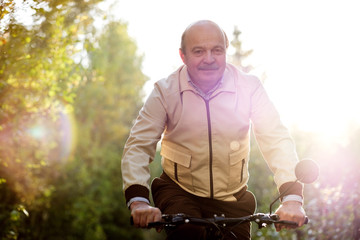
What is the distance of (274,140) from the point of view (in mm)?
3322

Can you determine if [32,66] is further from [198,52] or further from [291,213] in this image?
[291,213]

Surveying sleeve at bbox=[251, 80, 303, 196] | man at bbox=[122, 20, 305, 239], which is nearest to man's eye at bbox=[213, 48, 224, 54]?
man at bbox=[122, 20, 305, 239]

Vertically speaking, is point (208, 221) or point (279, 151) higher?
point (279, 151)

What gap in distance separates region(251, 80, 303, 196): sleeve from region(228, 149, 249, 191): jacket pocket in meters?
0.18

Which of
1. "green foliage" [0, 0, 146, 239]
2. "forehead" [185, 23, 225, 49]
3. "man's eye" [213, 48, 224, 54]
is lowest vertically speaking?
"green foliage" [0, 0, 146, 239]

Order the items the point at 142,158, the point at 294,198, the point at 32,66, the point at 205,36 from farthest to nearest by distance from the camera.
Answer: the point at 32,66, the point at 205,36, the point at 142,158, the point at 294,198

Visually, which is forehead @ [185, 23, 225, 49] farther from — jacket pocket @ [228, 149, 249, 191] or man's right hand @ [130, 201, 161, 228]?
man's right hand @ [130, 201, 161, 228]

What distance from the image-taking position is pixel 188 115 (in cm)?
334

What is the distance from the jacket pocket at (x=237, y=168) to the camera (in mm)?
3355

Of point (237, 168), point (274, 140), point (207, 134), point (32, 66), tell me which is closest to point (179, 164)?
point (207, 134)

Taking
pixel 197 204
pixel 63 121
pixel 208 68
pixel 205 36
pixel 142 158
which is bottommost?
pixel 63 121

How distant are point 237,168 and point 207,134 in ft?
1.27

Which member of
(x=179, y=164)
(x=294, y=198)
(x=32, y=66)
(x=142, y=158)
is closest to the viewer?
(x=294, y=198)

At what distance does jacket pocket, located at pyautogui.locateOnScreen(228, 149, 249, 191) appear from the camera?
11.0 ft
